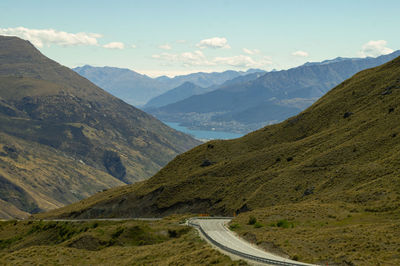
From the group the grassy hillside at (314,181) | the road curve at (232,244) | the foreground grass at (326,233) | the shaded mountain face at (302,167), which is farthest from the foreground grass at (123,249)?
the shaded mountain face at (302,167)

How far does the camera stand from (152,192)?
4953 inches

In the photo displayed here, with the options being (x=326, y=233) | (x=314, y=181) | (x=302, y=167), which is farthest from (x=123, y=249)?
(x=302, y=167)

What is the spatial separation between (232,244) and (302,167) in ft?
167

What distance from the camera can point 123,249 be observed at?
205ft

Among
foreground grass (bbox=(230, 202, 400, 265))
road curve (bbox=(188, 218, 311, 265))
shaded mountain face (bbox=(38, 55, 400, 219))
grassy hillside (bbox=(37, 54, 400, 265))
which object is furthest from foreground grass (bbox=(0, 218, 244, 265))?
shaded mountain face (bbox=(38, 55, 400, 219))

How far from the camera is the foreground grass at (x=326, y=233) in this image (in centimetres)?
4438

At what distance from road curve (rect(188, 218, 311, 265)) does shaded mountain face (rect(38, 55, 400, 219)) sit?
50.4 feet

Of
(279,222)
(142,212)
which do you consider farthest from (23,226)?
(279,222)

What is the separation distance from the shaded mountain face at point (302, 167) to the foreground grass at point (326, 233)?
425 centimetres

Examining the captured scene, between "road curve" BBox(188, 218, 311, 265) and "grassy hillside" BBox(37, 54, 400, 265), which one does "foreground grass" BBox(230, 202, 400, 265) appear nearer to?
"grassy hillside" BBox(37, 54, 400, 265)

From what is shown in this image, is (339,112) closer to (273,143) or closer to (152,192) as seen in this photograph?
(273,143)

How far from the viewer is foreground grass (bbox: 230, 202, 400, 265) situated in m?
44.4

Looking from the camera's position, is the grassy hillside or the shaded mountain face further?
the shaded mountain face

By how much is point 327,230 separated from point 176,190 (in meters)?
67.9
